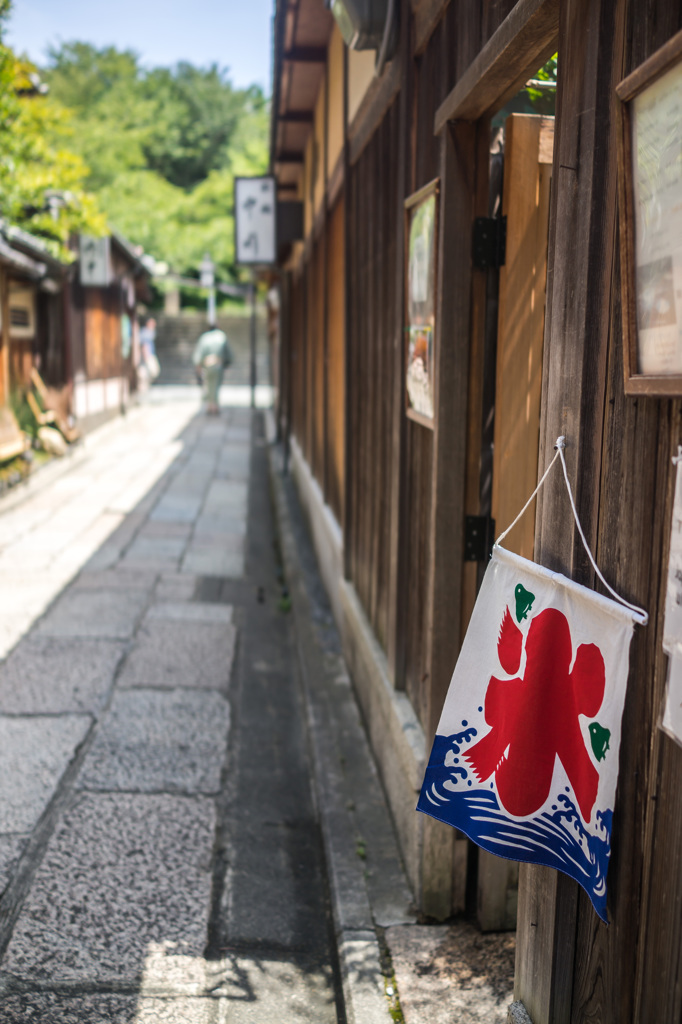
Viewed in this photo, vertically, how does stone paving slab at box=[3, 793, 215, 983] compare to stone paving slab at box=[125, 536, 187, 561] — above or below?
below

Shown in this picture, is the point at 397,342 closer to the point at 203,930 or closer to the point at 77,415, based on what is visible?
the point at 203,930

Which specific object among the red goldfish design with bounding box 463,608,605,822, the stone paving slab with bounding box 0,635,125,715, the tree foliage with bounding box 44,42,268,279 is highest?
the tree foliage with bounding box 44,42,268,279

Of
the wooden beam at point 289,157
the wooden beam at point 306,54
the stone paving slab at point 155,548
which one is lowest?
the stone paving slab at point 155,548

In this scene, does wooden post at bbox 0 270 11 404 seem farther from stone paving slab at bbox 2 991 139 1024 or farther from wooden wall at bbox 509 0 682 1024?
wooden wall at bbox 509 0 682 1024

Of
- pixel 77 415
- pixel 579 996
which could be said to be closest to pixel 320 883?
pixel 579 996

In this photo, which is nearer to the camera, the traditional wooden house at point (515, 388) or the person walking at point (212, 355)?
the traditional wooden house at point (515, 388)

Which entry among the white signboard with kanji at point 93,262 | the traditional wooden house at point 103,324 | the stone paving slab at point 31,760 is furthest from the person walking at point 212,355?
the stone paving slab at point 31,760

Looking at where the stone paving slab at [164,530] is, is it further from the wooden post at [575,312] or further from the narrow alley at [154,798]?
the wooden post at [575,312]

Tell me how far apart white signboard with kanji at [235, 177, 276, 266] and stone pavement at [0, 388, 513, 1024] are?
200 inches

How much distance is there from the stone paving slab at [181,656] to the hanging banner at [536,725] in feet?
11.9

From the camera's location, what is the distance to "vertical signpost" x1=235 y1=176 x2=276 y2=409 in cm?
1137

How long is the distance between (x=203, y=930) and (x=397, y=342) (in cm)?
251

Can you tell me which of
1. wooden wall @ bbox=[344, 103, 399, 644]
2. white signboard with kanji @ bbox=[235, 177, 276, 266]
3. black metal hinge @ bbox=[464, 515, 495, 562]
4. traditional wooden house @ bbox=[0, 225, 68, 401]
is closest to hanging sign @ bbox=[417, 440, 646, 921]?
A: black metal hinge @ bbox=[464, 515, 495, 562]

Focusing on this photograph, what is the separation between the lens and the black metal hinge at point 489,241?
287 cm
